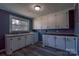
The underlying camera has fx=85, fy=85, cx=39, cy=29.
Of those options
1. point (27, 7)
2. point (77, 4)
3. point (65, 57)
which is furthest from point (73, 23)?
point (27, 7)

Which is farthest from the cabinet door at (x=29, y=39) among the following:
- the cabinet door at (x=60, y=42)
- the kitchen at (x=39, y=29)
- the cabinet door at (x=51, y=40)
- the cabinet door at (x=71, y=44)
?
the cabinet door at (x=71, y=44)

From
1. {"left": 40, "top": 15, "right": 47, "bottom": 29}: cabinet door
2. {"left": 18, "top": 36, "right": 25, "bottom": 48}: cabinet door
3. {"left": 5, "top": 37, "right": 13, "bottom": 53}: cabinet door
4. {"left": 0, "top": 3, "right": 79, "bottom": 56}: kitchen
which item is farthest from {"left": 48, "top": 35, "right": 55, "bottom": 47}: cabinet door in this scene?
{"left": 5, "top": 37, "right": 13, "bottom": 53}: cabinet door

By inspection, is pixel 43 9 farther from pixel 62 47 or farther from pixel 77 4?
pixel 62 47

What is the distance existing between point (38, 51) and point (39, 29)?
32 cm

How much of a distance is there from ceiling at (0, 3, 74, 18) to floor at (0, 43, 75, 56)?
46 cm

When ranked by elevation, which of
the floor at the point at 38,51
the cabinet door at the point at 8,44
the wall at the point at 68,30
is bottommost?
the floor at the point at 38,51

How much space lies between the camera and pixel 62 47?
1198 mm

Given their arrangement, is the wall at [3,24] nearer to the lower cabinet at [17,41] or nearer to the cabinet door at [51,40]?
the lower cabinet at [17,41]

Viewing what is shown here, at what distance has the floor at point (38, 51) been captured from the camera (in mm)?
1188

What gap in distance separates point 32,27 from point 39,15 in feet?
0.67

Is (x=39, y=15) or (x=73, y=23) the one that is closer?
(x=73, y=23)

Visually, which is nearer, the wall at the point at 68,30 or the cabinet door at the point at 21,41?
the wall at the point at 68,30

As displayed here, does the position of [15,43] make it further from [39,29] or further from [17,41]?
[39,29]

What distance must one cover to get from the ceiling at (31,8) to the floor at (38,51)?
46 cm
